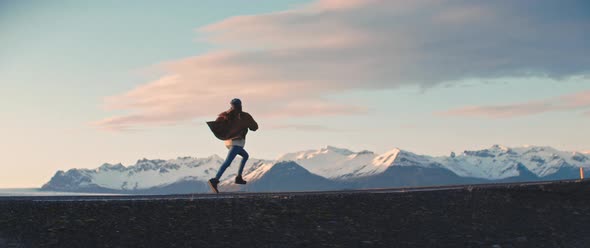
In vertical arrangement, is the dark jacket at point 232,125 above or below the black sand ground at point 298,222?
above

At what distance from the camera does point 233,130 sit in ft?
84.7

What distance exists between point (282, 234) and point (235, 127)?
6.90 m

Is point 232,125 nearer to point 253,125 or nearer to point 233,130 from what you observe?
point 233,130

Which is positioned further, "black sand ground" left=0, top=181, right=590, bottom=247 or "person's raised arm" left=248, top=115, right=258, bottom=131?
"person's raised arm" left=248, top=115, right=258, bottom=131

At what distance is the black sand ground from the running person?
13.1 ft

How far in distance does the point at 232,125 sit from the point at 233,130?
0.53 feet

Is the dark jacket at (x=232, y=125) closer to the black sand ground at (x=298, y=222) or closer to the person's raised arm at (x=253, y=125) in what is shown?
the person's raised arm at (x=253, y=125)

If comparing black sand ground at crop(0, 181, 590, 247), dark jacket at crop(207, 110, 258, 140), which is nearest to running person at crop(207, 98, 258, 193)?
dark jacket at crop(207, 110, 258, 140)

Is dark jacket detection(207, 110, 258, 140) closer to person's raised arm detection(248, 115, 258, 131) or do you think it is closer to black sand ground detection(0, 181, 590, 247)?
person's raised arm detection(248, 115, 258, 131)

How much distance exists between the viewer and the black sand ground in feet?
62.4

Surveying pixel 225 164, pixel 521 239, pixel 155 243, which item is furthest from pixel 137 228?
pixel 521 239

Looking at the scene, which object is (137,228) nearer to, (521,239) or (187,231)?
(187,231)

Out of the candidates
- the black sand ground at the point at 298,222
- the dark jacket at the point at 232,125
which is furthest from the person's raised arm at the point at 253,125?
the black sand ground at the point at 298,222

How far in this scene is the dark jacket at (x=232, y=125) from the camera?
25.7 meters
